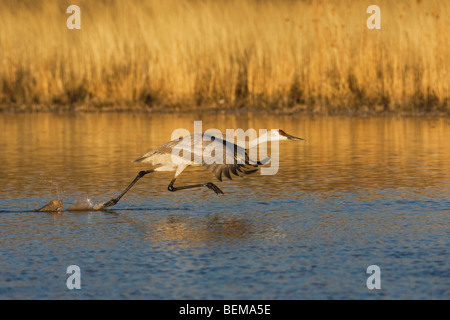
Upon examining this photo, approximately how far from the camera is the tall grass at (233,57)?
16703mm

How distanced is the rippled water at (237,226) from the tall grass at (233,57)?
3922mm

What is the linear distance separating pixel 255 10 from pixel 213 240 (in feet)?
43.6

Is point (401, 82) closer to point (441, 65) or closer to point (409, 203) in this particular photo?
point (441, 65)

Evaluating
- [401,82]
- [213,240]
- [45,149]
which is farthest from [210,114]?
[213,240]

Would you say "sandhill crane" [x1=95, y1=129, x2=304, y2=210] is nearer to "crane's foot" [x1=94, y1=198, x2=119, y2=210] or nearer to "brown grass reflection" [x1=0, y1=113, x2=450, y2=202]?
"crane's foot" [x1=94, y1=198, x2=119, y2=210]

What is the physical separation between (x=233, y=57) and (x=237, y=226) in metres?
10.7

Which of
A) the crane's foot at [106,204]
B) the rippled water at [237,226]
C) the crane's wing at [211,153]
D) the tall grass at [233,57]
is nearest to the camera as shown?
the rippled water at [237,226]

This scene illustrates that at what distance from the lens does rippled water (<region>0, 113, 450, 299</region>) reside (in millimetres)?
5527

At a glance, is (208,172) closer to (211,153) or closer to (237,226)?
(211,153)

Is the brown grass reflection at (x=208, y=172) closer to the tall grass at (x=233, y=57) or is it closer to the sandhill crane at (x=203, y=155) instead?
the sandhill crane at (x=203, y=155)

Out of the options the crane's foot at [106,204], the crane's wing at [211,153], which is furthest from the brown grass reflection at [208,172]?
the crane's wing at [211,153]

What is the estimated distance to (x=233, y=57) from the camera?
17797mm

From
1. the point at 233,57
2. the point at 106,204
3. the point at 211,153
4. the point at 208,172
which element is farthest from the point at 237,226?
the point at 233,57

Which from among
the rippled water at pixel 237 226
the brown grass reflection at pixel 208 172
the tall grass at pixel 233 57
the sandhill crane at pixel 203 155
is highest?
the tall grass at pixel 233 57
